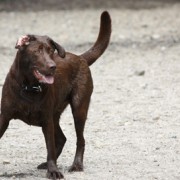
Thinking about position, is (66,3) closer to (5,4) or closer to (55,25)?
(5,4)

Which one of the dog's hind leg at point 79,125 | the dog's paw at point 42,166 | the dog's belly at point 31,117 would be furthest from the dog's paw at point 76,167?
the dog's belly at point 31,117

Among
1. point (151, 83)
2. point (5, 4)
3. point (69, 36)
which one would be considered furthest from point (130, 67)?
point (5, 4)

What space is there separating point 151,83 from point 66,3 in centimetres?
1044

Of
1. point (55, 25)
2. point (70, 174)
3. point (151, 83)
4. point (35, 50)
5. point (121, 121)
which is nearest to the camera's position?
point (35, 50)

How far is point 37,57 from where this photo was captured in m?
6.65

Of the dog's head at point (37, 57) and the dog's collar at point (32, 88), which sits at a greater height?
the dog's head at point (37, 57)

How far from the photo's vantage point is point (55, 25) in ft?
61.7

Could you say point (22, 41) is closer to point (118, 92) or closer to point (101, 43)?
point (101, 43)

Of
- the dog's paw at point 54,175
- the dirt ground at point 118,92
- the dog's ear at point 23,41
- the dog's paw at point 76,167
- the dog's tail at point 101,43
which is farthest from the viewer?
the dog's tail at point 101,43

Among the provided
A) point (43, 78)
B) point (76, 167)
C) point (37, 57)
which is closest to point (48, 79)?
point (43, 78)

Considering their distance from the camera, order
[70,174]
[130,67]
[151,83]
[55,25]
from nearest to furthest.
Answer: [70,174]
[151,83]
[130,67]
[55,25]

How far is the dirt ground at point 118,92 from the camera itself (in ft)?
24.9

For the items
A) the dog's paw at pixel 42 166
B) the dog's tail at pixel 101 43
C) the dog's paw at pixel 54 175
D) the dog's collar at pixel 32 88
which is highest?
Answer: the dog's tail at pixel 101 43

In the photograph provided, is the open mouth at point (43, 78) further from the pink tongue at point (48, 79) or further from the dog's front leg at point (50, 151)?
the dog's front leg at point (50, 151)
